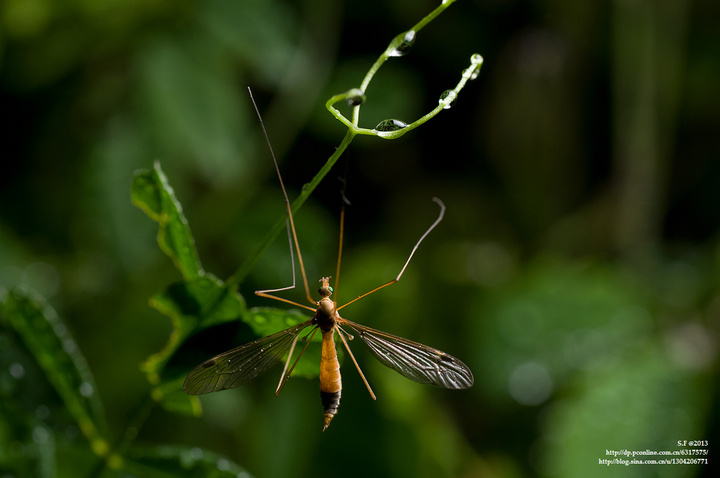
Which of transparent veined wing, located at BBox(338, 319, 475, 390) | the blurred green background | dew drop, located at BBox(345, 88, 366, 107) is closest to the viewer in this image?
dew drop, located at BBox(345, 88, 366, 107)

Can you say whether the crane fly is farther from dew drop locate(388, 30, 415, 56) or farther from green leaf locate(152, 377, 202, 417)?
dew drop locate(388, 30, 415, 56)

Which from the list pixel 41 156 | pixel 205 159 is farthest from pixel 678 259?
pixel 41 156

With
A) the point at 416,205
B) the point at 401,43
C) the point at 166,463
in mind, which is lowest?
the point at 166,463

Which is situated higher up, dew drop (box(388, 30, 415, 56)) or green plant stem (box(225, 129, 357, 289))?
dew drop (box(388, 30, 415, 56))

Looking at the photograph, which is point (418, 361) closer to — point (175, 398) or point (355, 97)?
point (175, 398)

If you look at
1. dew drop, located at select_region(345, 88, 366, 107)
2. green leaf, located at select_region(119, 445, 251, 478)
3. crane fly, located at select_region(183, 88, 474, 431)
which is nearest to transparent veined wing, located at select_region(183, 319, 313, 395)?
crane fly, located at select_region(183, 88, 474, 431)

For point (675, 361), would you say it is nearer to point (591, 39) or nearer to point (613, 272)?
point (613, 272)

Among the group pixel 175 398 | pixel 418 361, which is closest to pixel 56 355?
pixel 175 398

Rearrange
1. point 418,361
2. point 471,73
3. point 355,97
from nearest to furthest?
point 355,97 → point 471,73 → point 418,361
